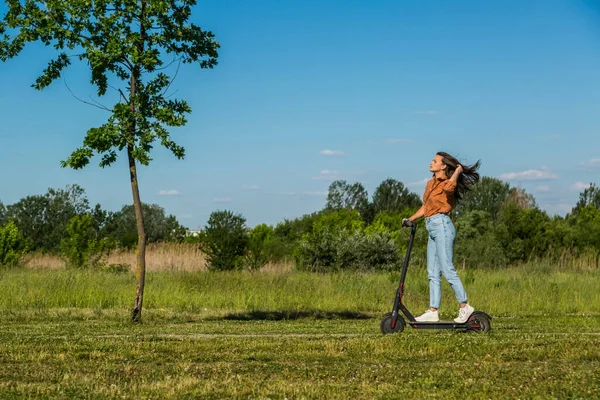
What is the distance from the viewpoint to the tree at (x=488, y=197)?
235 ft

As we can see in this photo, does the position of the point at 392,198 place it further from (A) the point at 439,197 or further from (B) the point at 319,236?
(A) the point at 439,197

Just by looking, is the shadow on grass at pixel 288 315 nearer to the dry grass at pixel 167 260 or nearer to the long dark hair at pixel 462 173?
the long dark hair at pixel 462 173

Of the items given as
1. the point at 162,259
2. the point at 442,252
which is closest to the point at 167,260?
the point at 162,259

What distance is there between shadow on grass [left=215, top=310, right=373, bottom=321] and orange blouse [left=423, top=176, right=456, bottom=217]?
6.99 m

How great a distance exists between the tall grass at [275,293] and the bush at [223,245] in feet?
20.8

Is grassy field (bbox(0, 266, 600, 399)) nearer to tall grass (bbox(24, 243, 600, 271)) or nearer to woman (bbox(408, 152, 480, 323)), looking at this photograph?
woman (bbox(408, 152, 480, 323))

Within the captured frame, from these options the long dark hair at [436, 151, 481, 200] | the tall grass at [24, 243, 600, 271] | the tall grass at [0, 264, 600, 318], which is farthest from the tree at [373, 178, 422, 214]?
the long dark hair at [436, 151, 481, 200]

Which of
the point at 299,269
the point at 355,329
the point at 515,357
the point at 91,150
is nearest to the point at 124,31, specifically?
the point at 91,150

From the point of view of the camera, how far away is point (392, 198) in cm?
8050

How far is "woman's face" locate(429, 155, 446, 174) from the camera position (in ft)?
41.4

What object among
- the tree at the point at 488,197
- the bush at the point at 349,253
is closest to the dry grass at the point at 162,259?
the bush at the point at 349,253

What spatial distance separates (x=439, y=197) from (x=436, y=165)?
525 millimetres

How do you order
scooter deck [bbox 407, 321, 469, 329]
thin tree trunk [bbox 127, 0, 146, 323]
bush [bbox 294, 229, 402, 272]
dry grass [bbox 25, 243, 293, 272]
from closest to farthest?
scooter deck [bbox 407, 321, 469, 329] → thin tree trunk [bbox 127, 0, 146, 323] → dry grass [bbox 25, 243, 293, 272] → bush [bbox 294, 229, 402, 272]

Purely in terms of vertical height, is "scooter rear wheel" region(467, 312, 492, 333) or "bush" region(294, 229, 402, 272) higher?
"bush" region(294, 229, 402, 272)
